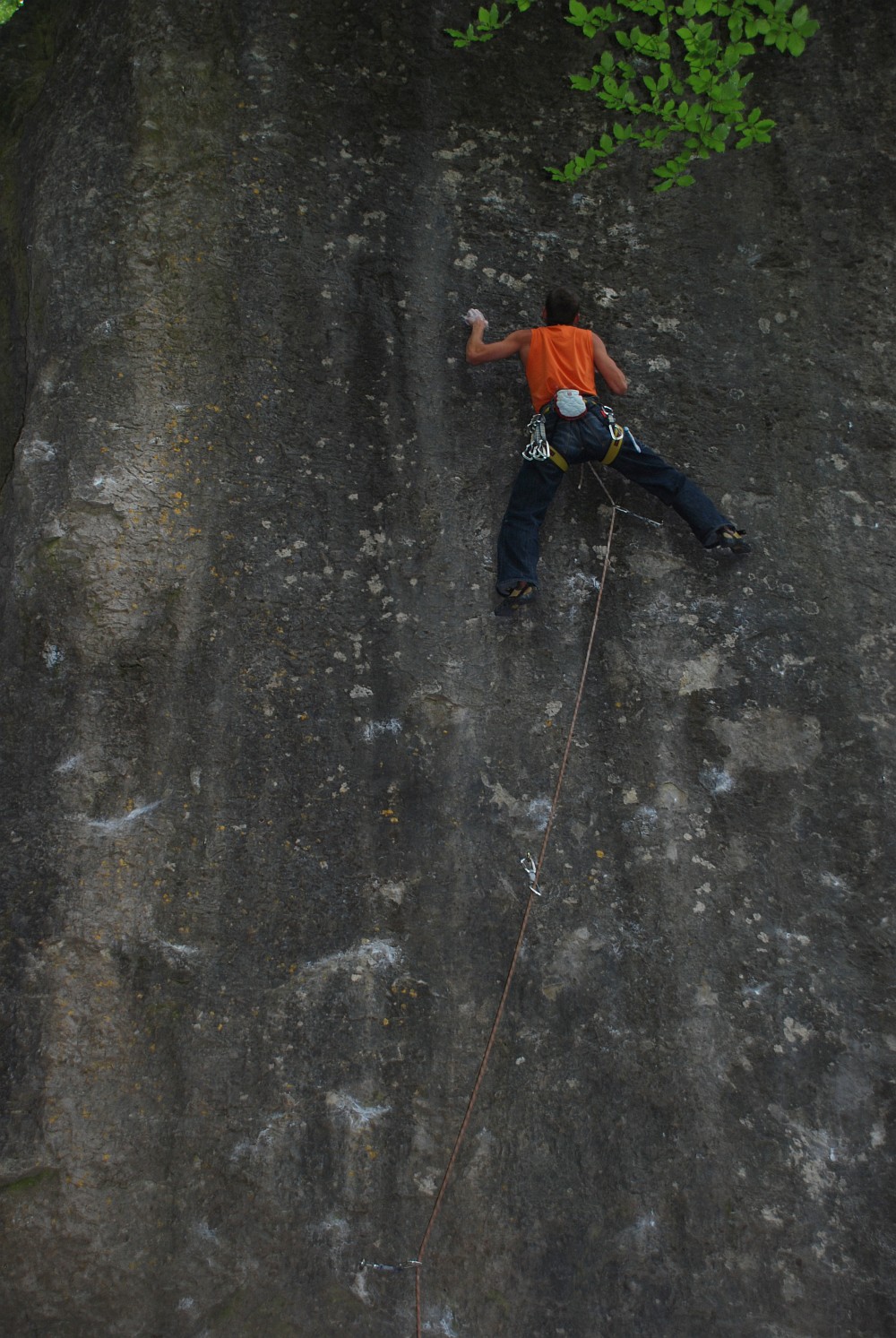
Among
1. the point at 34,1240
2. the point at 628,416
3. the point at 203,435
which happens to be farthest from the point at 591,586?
the point at 34,1240

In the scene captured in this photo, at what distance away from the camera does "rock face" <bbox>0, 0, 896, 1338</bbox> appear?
3.02m

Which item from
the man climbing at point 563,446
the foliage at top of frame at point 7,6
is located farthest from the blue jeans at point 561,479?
the foliage at top of frame at point 7,6

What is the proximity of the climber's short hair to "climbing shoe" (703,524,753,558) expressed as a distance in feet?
3.06

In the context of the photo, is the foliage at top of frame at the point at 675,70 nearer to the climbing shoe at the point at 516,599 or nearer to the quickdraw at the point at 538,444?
the quickdraw at the point at 538,444

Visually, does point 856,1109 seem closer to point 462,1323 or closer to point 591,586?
point 462,1323

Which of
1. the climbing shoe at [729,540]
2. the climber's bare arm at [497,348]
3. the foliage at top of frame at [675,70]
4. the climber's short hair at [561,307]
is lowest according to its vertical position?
the climbing shoe at [729,540]

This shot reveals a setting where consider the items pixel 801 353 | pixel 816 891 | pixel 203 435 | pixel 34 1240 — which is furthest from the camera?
pixel 801 353

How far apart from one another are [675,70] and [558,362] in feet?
4.81

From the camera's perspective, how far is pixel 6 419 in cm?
393

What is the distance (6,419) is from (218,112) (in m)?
1.44

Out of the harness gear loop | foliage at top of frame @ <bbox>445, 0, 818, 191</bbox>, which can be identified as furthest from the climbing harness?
foliage at top of frame @ <bbox>445, 0, 818, 191</bbox>

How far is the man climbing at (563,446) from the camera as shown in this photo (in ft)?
11.4

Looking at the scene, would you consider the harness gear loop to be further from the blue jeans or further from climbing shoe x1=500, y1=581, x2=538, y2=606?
climbing shoe x1=500, y1=581, x2=538, y2=606

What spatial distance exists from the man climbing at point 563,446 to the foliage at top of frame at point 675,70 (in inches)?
30.8
